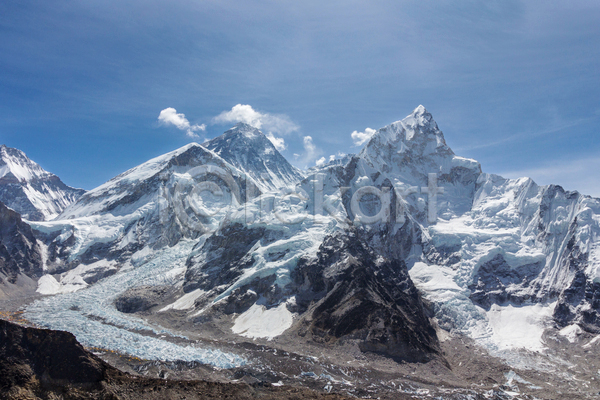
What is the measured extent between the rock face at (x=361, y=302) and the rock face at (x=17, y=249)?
117014mm

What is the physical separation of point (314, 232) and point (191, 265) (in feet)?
173

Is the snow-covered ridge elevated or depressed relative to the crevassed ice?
elevated

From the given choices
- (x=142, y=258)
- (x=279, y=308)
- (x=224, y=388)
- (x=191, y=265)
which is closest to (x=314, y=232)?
(x=279, y=308)

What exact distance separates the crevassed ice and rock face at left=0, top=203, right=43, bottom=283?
27.8m

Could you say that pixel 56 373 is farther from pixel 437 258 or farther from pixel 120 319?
pixel 437 258

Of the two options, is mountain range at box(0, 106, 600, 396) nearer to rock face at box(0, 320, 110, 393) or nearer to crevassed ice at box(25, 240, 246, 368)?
crevassed ice at box(25, 240, 246, 368)

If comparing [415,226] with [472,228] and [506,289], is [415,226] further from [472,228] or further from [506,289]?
[506,289]

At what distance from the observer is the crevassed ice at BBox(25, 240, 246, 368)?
307 ft

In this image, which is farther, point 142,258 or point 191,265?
point 142,258

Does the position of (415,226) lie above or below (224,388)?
above

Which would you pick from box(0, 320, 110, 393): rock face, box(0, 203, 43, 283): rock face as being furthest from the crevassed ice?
box(0, 320, 110, 393): rock face

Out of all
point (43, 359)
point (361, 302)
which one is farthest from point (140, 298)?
point (43, 359)

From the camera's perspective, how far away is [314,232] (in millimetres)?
158000

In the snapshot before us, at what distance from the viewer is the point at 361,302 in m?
114
